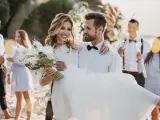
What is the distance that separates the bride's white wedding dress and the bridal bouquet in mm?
232

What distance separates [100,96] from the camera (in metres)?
3.79

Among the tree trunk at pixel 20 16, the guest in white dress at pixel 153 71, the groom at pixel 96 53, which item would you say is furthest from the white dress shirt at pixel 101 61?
the tree trunk at pixel 20 16

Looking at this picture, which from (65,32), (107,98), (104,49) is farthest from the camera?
(65,32)

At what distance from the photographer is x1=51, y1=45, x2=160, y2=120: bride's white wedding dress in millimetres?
3762

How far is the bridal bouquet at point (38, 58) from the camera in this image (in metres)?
3.91

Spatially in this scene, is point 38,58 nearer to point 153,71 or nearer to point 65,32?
point 65,32

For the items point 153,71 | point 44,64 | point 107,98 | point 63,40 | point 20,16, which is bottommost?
point 107,98

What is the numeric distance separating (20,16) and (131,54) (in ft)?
76.4

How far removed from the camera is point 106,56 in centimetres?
Answer: 400

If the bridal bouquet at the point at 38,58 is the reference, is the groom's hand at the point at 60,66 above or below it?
below

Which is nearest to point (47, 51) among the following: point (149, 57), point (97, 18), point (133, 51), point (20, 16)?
point (97, 18)

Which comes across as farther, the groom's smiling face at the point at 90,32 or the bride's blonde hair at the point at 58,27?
the bride's blonde hair at the point at 58,27

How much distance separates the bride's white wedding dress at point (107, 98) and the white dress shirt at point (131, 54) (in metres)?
3.27

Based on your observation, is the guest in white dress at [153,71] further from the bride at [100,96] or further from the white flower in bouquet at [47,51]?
the white flower in bouquet at [47,51]
